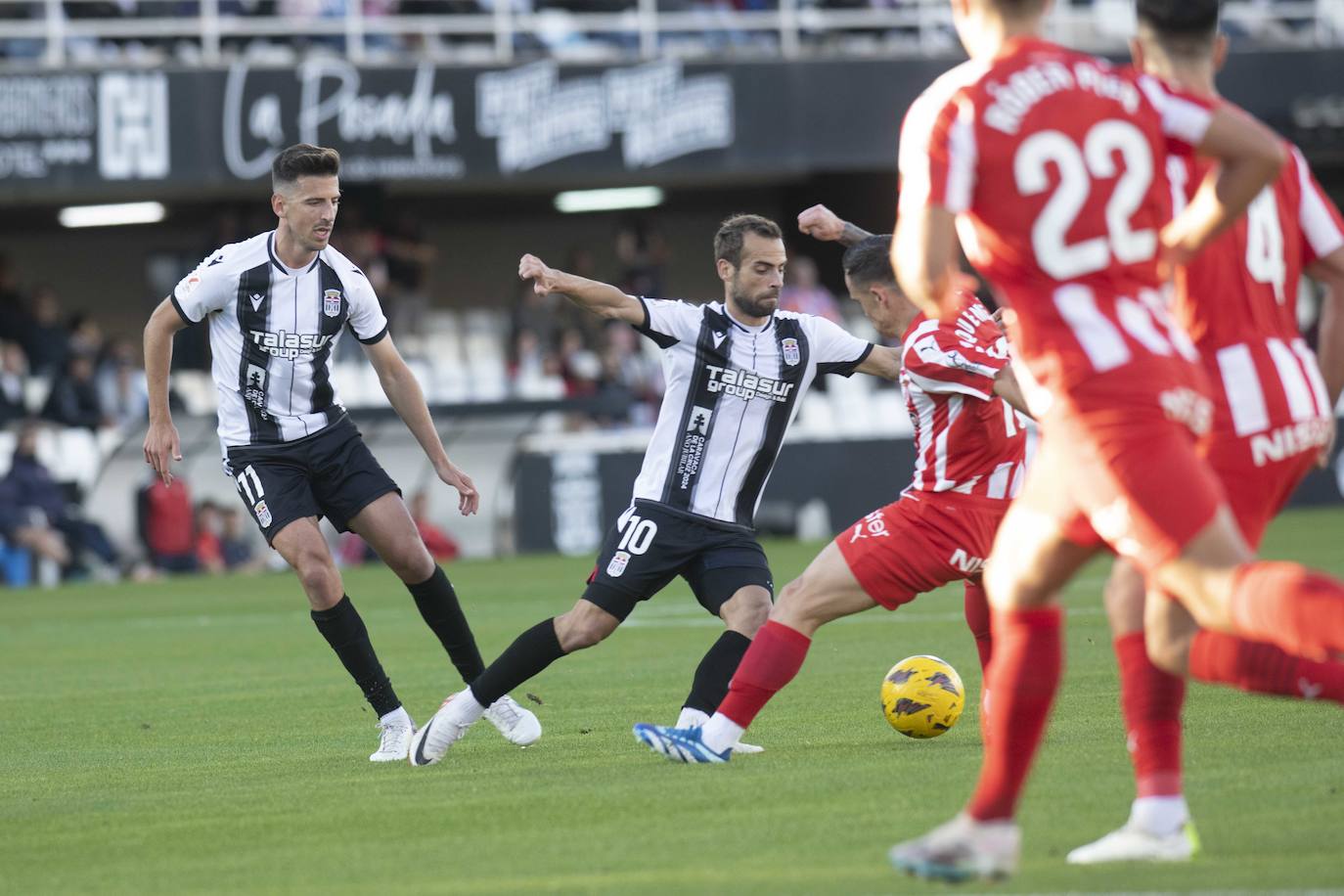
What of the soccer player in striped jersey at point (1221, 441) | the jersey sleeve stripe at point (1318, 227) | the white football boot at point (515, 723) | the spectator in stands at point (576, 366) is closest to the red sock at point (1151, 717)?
the soccer player in striped jersey at point (1221, 441)

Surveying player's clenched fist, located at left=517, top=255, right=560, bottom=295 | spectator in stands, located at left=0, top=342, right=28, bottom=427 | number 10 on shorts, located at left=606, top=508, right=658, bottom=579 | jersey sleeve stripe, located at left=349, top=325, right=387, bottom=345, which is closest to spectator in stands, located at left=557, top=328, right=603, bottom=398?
spectator in stands, located at left=0, top=342, right=28, bottom=427

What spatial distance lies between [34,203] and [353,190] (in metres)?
4.44

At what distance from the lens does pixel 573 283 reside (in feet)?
22.6

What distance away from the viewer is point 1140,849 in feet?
15.2

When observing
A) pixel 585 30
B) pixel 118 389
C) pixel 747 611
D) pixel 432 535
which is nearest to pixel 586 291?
pixel 747 611

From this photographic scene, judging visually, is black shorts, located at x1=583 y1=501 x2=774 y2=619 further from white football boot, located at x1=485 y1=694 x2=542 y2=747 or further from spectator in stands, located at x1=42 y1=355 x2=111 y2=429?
spectator in stands, located at x1=42 y1=355 x2=111 y2=429

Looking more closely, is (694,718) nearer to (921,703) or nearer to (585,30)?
(921,703)

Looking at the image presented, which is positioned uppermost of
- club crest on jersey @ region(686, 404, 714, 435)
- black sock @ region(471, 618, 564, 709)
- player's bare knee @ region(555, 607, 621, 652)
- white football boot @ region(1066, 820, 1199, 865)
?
club crest on jersey @ region(686, 404, 714, 435)

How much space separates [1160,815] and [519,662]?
306 cm

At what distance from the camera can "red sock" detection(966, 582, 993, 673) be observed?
7188mm

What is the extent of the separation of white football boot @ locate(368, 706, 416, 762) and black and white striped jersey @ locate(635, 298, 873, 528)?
1.27m

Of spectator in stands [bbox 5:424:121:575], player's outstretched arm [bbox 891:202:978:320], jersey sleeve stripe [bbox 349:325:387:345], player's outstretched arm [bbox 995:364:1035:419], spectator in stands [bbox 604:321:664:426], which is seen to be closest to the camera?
player's outstretched arm [bbox 891:202:978:320]

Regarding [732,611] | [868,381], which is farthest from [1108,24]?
[732,611]

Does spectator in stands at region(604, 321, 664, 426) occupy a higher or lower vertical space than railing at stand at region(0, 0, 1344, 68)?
lower
